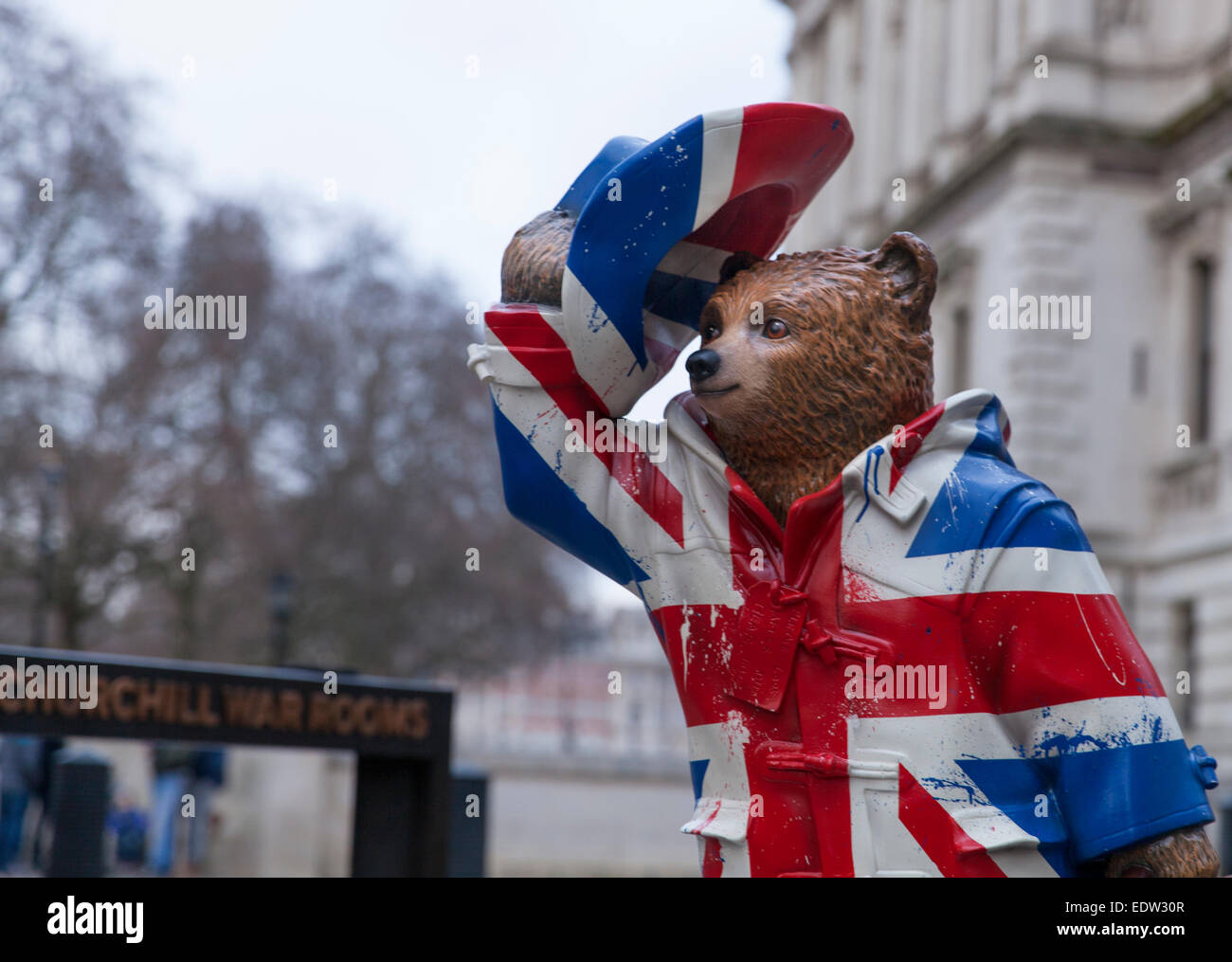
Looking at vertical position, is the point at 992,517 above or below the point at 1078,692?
above

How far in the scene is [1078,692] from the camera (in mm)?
2992

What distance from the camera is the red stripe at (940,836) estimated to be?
9.71ft

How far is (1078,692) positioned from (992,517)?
1.27 feet

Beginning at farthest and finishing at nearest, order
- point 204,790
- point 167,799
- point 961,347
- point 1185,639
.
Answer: point 204,790, point 961,347, point 167,799, point 1185,639

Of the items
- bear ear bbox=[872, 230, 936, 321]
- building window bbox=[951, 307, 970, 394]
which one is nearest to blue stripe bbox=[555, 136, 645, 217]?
bear ear bbox=[872, 230, 936, 321]

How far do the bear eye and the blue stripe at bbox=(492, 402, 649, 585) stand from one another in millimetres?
579

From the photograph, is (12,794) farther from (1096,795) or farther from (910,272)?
(1096,795)

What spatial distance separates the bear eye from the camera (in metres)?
3.29

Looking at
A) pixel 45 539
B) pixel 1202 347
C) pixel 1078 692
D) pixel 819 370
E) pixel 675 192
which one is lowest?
pixel 1078 692

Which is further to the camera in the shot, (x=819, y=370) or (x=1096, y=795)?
(x=819, y=370)

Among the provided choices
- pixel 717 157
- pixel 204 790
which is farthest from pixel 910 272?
pixel 204 790

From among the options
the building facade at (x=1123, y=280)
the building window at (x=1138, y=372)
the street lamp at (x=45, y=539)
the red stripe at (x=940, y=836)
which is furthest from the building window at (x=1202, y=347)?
the red stripe at (x=940, y=836)

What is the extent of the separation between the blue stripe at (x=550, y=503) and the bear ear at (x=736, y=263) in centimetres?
61
